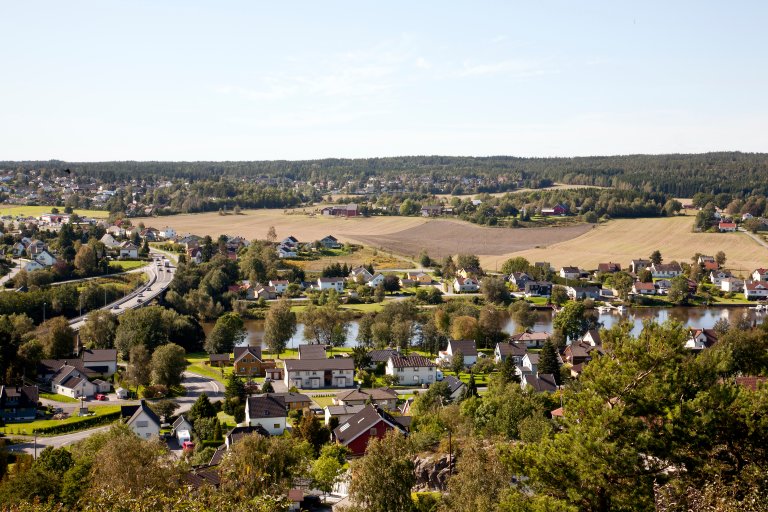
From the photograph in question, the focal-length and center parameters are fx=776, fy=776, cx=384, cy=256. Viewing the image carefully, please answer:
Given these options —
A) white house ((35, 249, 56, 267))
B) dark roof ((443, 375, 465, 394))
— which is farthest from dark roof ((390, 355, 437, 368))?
white house ((35, 249, 56, 267))

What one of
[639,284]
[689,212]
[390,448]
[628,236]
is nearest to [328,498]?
[390,448]

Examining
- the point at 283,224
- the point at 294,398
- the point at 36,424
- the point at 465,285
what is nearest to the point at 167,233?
the point at 283,224

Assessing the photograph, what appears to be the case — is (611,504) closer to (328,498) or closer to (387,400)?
(328,498)

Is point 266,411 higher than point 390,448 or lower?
lower

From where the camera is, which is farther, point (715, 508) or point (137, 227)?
point (137, 227)

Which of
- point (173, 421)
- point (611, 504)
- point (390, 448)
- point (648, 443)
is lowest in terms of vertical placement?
point (173, 421)

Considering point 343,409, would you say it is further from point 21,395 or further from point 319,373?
point 21,395

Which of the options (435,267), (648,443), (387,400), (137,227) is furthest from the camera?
(137,227)
